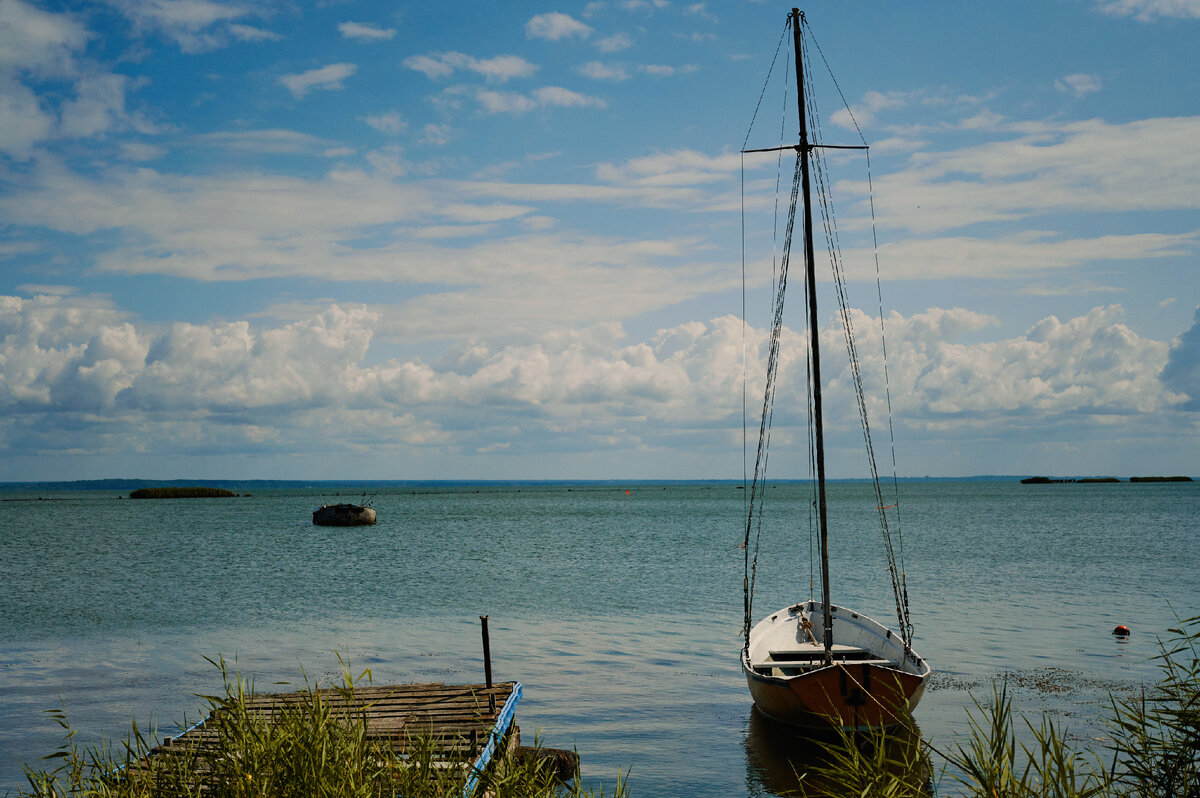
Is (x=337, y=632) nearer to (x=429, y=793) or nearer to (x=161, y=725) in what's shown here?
(x=161, y=725)

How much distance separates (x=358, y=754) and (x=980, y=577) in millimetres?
42930

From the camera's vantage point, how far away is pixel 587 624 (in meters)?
32.8

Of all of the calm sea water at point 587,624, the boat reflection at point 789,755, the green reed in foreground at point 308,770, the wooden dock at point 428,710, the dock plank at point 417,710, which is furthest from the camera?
the calm sea water at point 587,624

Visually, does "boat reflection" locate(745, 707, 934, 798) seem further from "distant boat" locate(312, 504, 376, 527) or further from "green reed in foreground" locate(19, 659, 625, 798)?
"distant boat" locate(312, 504, 376, 527)

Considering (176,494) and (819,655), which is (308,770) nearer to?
(819,655)

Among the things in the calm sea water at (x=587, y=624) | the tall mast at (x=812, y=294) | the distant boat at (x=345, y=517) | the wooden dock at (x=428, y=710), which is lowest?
the distant boat at (x=345, y=517)

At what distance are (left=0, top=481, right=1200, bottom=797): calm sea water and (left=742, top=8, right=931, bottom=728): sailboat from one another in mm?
1242

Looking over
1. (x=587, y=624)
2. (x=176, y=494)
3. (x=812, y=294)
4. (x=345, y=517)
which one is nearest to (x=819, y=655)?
(x=812, y=294)

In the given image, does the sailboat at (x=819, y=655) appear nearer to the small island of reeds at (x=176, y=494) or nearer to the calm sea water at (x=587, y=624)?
the calm sea water at (x=587, y=624)

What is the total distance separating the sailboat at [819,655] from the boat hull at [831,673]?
2cm

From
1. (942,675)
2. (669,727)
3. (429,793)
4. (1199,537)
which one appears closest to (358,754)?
(429,793)

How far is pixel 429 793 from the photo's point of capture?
8000 mm

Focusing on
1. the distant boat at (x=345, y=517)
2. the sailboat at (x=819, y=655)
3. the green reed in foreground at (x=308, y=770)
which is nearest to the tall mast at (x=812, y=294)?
the sailboat at (x=819, y=655)

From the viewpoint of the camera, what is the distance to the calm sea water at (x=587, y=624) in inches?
772
